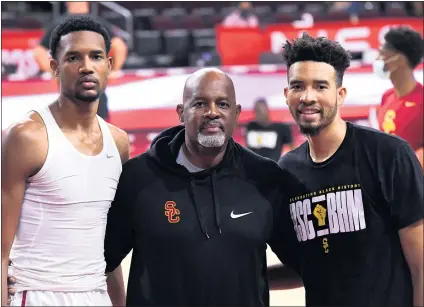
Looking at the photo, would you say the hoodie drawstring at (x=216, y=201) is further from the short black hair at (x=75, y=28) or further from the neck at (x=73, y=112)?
the short black hair at (x=75, y=28)

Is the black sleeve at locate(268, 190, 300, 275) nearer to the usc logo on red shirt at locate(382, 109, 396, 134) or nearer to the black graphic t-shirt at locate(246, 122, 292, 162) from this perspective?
the usc logo on red shirt at locate(382, 109, 396, 134)

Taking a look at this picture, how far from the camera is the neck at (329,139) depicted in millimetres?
3062

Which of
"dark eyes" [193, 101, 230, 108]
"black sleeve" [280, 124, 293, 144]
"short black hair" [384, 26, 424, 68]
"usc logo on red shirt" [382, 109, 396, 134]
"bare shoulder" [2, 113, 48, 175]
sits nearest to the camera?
"bare shoulder" [2, 113, 48, 175]

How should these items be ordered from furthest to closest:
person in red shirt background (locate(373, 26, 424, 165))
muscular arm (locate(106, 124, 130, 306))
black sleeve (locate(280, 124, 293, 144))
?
black sleeve (locate(280, 124, 293, 144)) → person in red shirt background (locate(373, 26, 424, 165)) → muscular arm (locate(106, 124, 130, 306))

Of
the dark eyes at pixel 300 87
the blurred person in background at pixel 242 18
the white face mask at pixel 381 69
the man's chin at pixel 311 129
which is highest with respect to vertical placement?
the blurred person in background at pixel 242 18

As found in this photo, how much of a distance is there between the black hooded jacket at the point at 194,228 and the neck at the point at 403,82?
323cm

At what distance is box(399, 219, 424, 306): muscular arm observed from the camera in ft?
9.44

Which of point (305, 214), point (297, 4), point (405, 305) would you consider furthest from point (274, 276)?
point (297, 4)

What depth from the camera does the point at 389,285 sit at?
2.95m

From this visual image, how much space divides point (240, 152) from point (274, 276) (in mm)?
666

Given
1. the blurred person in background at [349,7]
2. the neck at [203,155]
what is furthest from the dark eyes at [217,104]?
the blurred person in background at [349,7]

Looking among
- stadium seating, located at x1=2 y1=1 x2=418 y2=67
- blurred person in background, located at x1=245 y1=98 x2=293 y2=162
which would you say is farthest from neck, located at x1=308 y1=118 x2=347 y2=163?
stadium seating, located at x1=2 y1=1 x2=418 y2=67

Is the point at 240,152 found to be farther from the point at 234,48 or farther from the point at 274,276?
the point at 234,48

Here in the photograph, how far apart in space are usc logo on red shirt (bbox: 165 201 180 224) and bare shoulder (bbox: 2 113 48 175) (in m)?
0.57
